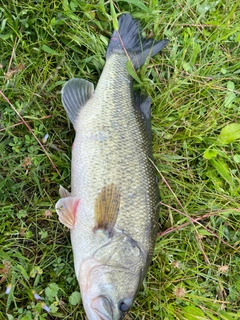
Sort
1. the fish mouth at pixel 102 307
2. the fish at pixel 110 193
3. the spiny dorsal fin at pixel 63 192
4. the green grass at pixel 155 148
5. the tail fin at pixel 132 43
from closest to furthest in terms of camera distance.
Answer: the fish mouth at pixel 102 307
the fish at pixel 110 193
the spiny dorsal fin at pixel 63 192
the green grass at pixel 155 148
the tail fin at pixel 132 43

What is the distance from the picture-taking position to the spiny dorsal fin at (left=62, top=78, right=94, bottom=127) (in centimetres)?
286

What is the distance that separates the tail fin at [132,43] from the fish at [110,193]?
149 millimetres

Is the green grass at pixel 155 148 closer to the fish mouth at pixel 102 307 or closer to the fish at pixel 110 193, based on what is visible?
the fish at pixel 110 193

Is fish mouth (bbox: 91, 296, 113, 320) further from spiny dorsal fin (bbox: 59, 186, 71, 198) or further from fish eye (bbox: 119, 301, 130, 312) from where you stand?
spiny dorsal fin (bbox: 59, 186, 71, 198)

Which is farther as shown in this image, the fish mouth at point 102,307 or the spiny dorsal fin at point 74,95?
the spiny dorsal fin at point 74,95

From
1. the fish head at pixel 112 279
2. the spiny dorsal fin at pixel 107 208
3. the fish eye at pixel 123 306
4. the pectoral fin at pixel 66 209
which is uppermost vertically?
the spiny dorsal fin at pixel 107 208

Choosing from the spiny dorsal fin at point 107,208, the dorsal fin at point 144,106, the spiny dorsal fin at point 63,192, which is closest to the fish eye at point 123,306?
the spiny dorsal fin at point 107,208

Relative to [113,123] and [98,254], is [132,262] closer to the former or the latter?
[98,254]

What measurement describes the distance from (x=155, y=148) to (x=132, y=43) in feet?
2.90

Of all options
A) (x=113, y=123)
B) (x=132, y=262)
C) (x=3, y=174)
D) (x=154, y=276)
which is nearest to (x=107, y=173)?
(x=113, y=123)

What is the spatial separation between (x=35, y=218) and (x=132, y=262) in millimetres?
845

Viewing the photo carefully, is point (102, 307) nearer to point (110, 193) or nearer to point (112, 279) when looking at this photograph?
point (112, 279)

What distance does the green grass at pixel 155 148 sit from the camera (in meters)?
2.86

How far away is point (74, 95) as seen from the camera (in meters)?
2.88
